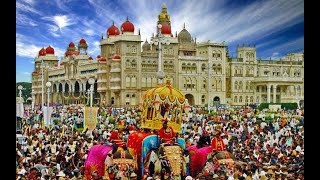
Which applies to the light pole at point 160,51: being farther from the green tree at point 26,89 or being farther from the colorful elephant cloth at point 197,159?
the green tree at point 26,89

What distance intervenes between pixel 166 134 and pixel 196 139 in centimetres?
121

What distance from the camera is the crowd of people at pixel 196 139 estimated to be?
5.32 meters

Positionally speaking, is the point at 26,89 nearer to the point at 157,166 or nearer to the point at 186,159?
the point at 157,166

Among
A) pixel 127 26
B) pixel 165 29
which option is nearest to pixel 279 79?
pixel 165 29

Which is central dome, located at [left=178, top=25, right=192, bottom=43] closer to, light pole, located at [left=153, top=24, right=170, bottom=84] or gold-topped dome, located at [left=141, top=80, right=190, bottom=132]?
light pole, located at [left=153, top=24, right=170, bottom=84]

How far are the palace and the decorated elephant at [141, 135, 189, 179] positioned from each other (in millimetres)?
2457

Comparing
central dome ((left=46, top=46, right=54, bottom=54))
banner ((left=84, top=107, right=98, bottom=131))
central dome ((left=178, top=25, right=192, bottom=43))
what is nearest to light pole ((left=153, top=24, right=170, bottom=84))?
central dome ((left=178, top=25, right=192, bottom=43))

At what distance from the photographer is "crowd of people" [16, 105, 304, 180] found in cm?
532

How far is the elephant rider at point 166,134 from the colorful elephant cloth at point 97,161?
0.61 metres

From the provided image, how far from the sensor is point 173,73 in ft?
25.7

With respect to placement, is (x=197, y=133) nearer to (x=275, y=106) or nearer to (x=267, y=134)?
(x=267, y=134)

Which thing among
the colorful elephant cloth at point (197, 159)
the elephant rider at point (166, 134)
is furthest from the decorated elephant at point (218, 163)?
the elephant rider at point (166, 134)

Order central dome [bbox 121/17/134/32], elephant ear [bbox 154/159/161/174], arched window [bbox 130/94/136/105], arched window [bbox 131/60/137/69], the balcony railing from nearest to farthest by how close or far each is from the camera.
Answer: elephant ear [bbox 154/159/161/174], central dome [bbox 121/17/134/32], arched window [bbox 130/94/136/105], arched window [bbox 131/60/137/69], the balcony railing

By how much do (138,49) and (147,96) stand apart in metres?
2.78
